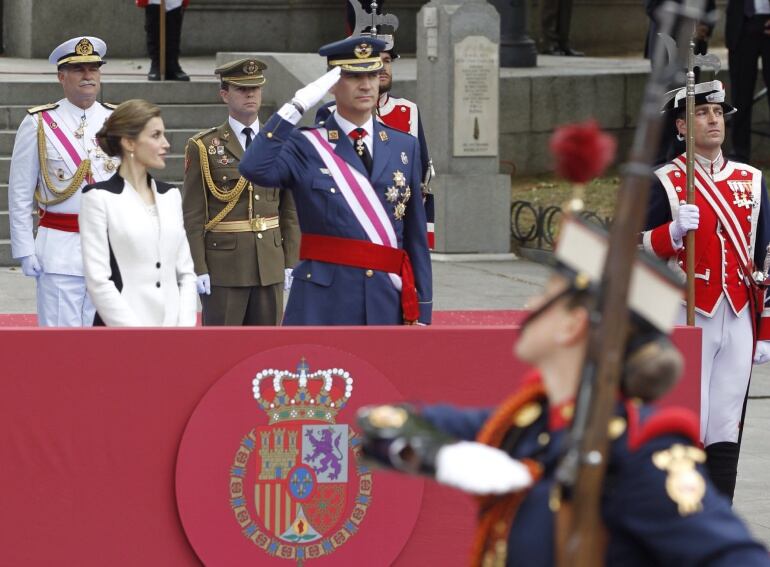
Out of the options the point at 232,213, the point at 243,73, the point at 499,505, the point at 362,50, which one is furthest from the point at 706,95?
the point at 499,505

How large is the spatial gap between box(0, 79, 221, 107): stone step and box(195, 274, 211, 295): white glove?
22.1 ft

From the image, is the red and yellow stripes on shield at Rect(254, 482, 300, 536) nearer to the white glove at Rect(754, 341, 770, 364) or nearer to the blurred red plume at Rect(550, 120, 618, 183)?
the white glove at Rect(754, 341, 770, 364)

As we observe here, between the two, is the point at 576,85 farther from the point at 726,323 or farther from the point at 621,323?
the point at 621,323

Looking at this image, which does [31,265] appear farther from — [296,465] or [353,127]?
[296,465]

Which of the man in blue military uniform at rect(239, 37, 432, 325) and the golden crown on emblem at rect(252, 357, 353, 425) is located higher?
the man in blue military uniform at rect(239, 37, 432, 325)

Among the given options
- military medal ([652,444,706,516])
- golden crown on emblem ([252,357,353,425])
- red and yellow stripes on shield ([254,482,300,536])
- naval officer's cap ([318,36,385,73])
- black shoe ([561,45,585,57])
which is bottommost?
black shoe ([561,45,585,57])

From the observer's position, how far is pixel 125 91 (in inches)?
584

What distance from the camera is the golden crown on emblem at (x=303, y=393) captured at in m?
5.80

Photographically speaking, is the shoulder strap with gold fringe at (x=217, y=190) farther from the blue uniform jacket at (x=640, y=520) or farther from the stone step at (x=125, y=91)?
the stone step at (x=125, y=91)

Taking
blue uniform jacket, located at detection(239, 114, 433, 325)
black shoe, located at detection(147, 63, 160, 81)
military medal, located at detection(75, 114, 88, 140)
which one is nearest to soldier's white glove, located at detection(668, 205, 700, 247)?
blue uniform jacket, located at detection(239, 114, 433, 325)

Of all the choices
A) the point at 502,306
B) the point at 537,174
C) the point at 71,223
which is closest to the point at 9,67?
the point at 537,174

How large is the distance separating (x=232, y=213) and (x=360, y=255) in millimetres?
1627

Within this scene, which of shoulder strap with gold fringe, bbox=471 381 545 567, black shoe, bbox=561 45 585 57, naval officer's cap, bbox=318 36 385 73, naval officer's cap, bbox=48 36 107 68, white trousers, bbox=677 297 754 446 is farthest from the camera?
black shoe, bbox=561 45 585 57

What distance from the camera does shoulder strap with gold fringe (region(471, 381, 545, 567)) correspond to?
3.15 m
